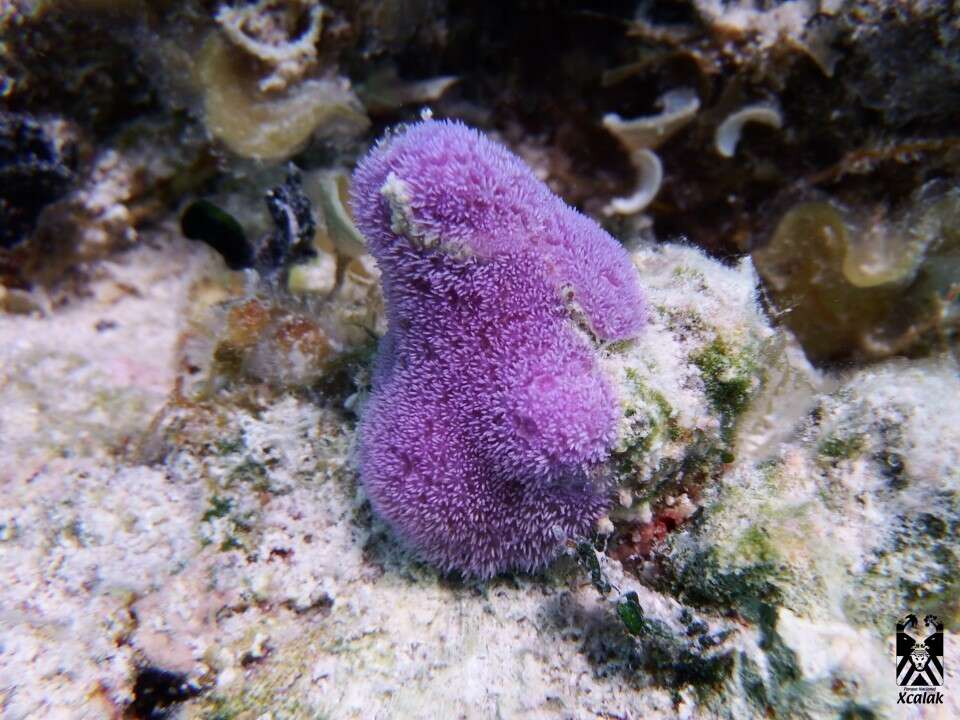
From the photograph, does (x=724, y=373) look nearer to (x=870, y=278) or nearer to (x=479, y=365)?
(x=479, y=365)

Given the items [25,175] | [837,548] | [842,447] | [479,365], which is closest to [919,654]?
[837,548]

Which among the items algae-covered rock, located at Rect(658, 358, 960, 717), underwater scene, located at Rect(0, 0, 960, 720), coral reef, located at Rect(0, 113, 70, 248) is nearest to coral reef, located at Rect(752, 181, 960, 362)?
underwater scene, located at Rect(0, 0, 960, 720)

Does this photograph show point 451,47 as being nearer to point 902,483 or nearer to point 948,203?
point 948,203

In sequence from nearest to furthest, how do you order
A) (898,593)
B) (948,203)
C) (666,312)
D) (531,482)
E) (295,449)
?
(898,593) → (531,482) → (666,312) → (295,449) → (948,203)

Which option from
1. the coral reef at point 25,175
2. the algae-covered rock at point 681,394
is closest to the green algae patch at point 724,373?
the algae-covered rock at point 681,394

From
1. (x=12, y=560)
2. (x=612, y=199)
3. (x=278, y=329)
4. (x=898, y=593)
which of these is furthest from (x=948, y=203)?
(x=12, y=560)
